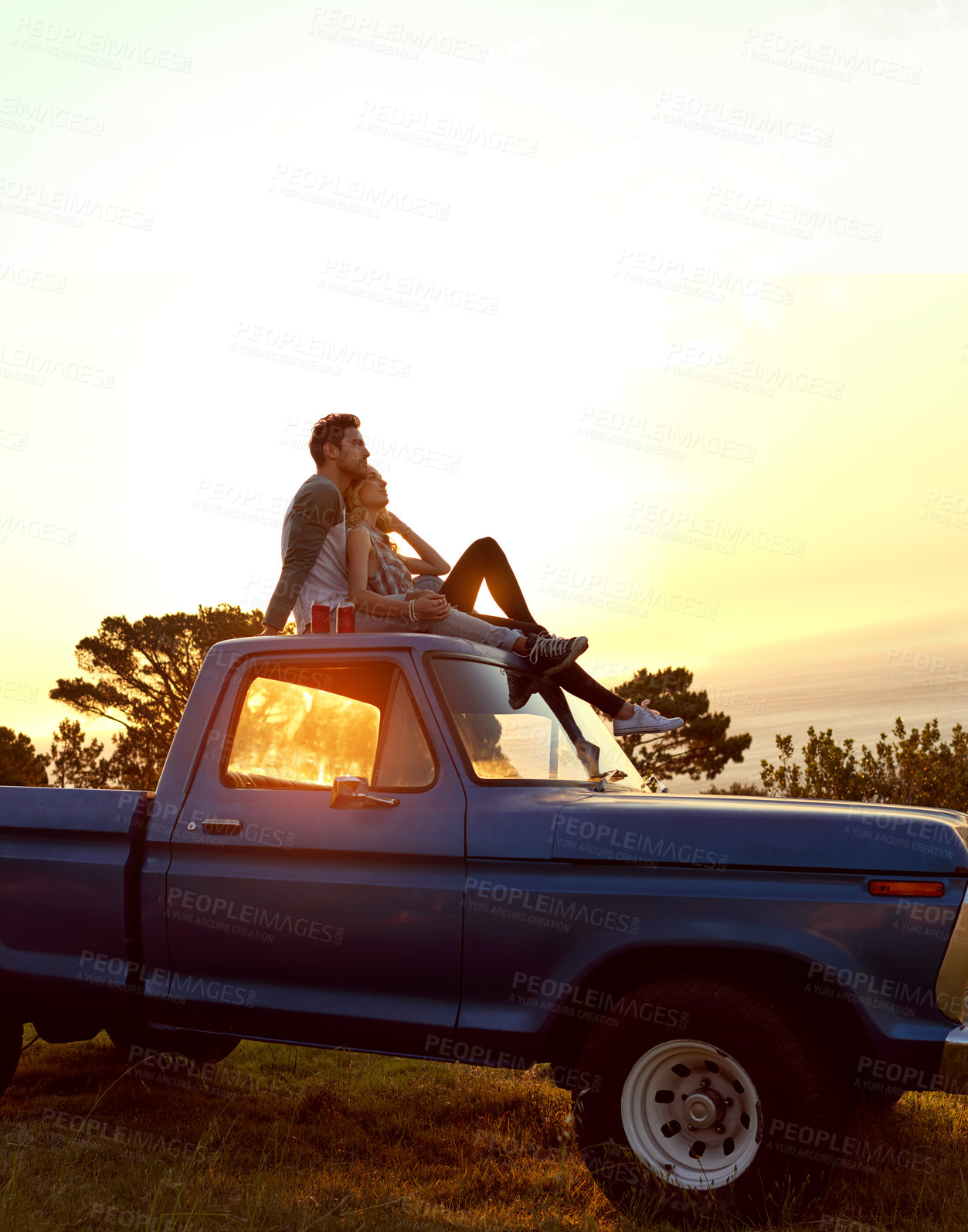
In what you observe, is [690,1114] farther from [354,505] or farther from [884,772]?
[884,772]

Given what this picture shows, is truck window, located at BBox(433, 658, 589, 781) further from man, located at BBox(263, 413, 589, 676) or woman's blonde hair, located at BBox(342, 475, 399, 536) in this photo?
woman's blonde hair, located at BBox(342, 475, 399, 536)

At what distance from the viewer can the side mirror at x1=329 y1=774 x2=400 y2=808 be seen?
3850mm

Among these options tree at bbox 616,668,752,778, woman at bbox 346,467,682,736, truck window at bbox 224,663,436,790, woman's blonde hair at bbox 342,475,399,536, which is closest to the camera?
truck window at bbox 224,663,436,790

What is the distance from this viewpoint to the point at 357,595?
17.4 ft

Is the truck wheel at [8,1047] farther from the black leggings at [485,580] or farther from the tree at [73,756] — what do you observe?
the tree at [73,756]

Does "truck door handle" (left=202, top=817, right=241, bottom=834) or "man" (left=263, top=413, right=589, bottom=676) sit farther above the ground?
"man" (left=263, top=413, right=589, bottom=676)

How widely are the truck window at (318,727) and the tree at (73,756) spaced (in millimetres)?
24722

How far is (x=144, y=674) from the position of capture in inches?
1038

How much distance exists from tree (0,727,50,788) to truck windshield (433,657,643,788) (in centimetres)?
2773

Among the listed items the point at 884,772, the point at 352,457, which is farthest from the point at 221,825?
the point at 884,772

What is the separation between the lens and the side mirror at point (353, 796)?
3.85 m

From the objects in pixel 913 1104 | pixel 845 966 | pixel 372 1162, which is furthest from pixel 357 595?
pixel 913 1104

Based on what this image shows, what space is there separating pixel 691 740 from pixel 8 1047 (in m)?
19.8

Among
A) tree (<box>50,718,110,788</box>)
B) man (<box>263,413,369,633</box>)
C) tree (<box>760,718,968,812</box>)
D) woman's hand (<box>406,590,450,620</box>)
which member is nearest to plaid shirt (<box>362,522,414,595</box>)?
man (<box>263,413,369,633</box>)
